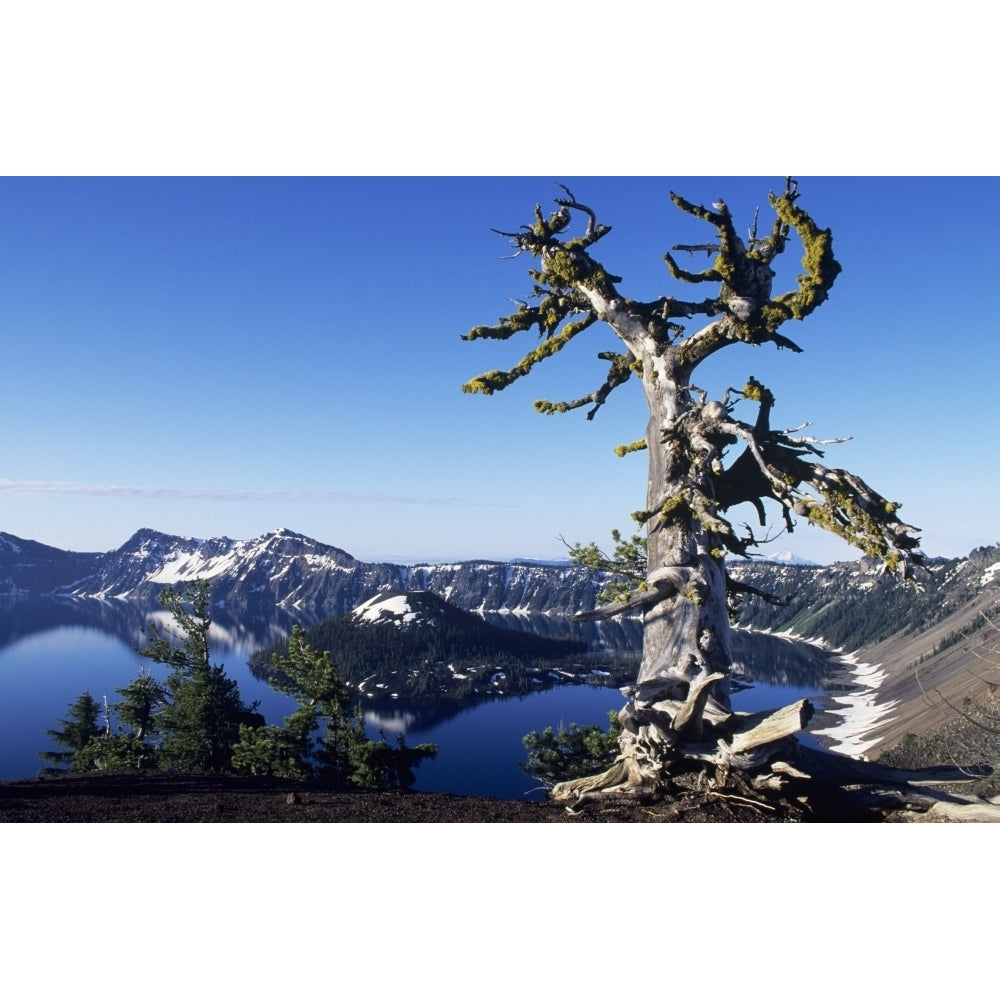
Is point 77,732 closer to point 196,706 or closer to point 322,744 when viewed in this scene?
point 196,706

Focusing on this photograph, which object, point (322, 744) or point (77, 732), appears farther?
point (77, 732)

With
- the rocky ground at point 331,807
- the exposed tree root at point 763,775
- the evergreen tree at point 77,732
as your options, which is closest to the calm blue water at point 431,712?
the evergreen tree at point 77,732

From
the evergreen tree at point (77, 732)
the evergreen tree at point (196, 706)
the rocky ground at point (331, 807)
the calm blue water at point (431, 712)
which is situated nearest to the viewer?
the rocky ground at point (331, 807)

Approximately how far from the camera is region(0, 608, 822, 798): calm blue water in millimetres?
87250

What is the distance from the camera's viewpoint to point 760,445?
7.93 metres

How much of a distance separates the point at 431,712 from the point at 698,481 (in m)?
147

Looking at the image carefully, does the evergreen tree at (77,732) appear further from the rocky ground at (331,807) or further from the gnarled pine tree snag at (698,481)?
the gnarled pine tree snag at (698,481)

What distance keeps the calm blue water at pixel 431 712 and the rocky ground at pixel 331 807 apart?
69719mm

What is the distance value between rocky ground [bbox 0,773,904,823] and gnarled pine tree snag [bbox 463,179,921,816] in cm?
33

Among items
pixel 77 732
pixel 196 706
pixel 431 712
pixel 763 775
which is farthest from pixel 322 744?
pixel 431 712

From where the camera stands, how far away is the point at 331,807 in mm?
7684

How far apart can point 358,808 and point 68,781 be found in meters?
6.89

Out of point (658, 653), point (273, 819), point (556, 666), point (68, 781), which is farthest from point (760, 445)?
point (556, 666)

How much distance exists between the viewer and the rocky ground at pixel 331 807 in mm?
6465
